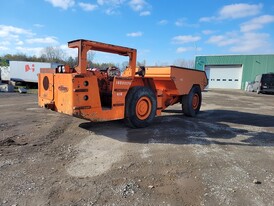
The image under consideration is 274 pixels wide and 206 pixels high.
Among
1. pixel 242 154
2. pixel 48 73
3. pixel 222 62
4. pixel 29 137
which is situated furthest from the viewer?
pixel 222 62

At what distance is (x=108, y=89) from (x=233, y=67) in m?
34.8

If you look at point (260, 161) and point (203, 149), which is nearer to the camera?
point (260, 161)

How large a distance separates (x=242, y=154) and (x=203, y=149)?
2.55ft

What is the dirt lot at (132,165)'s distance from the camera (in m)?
3.26

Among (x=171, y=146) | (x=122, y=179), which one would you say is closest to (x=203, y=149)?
(x=171, y=146)

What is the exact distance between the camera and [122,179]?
3.75 metres

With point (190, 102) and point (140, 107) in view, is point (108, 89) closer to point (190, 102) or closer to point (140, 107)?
point (140, 107)

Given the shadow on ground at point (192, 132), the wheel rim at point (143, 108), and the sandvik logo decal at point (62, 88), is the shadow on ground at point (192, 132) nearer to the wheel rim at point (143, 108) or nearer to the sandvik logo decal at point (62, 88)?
the wheel rim at point (143, 108)

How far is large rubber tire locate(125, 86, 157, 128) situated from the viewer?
21.7 ft

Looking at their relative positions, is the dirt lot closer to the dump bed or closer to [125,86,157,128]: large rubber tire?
[125,86,157,128]: large rubber tire

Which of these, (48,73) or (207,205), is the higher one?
(48,73)

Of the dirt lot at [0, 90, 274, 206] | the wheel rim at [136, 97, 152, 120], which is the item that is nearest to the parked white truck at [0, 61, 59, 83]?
the dirt lot at [0, 90, 274, 206]

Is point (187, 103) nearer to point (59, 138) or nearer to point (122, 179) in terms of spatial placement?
point (59, 138)

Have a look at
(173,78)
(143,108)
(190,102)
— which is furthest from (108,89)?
(190,102)
